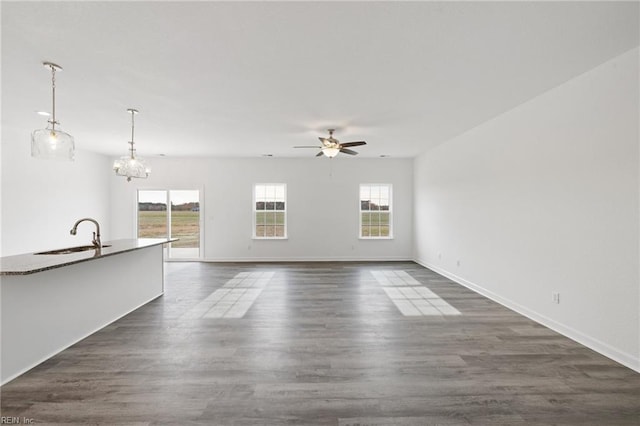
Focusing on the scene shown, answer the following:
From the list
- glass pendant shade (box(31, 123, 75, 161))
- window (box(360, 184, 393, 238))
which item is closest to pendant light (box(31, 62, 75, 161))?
glass pendant shade (box(31, 123, 75, 161))

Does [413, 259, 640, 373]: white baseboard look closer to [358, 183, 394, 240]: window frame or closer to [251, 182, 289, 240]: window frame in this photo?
[358, 183, 394, 240]: window frame

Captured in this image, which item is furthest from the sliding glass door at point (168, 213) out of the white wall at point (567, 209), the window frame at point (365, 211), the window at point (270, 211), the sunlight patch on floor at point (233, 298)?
the white wall at point (567, 209)

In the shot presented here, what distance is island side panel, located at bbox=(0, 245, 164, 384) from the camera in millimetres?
2449

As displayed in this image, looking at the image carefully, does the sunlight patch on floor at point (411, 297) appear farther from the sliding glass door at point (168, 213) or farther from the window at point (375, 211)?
the sliding glass door at point (168, 213)

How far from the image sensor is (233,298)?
4.65 meters

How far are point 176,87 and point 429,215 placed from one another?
579 centimetres

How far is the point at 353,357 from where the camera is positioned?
9.09 feet

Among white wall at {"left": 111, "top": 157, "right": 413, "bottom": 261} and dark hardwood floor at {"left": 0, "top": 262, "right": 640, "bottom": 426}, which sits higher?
white wall at {"left": 111, "top": 157, "right": 413, "bottom": 261}

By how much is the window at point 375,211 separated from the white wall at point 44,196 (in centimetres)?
668

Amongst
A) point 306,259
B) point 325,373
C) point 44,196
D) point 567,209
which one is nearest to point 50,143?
point 325,373

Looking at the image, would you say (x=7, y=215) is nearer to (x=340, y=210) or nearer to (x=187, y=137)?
(x=187, y=137)

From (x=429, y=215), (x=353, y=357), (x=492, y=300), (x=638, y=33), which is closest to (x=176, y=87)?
(x=353, y=357)

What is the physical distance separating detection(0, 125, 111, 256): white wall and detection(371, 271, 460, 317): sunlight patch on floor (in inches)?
258

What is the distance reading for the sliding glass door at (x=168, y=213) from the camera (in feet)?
25.9
